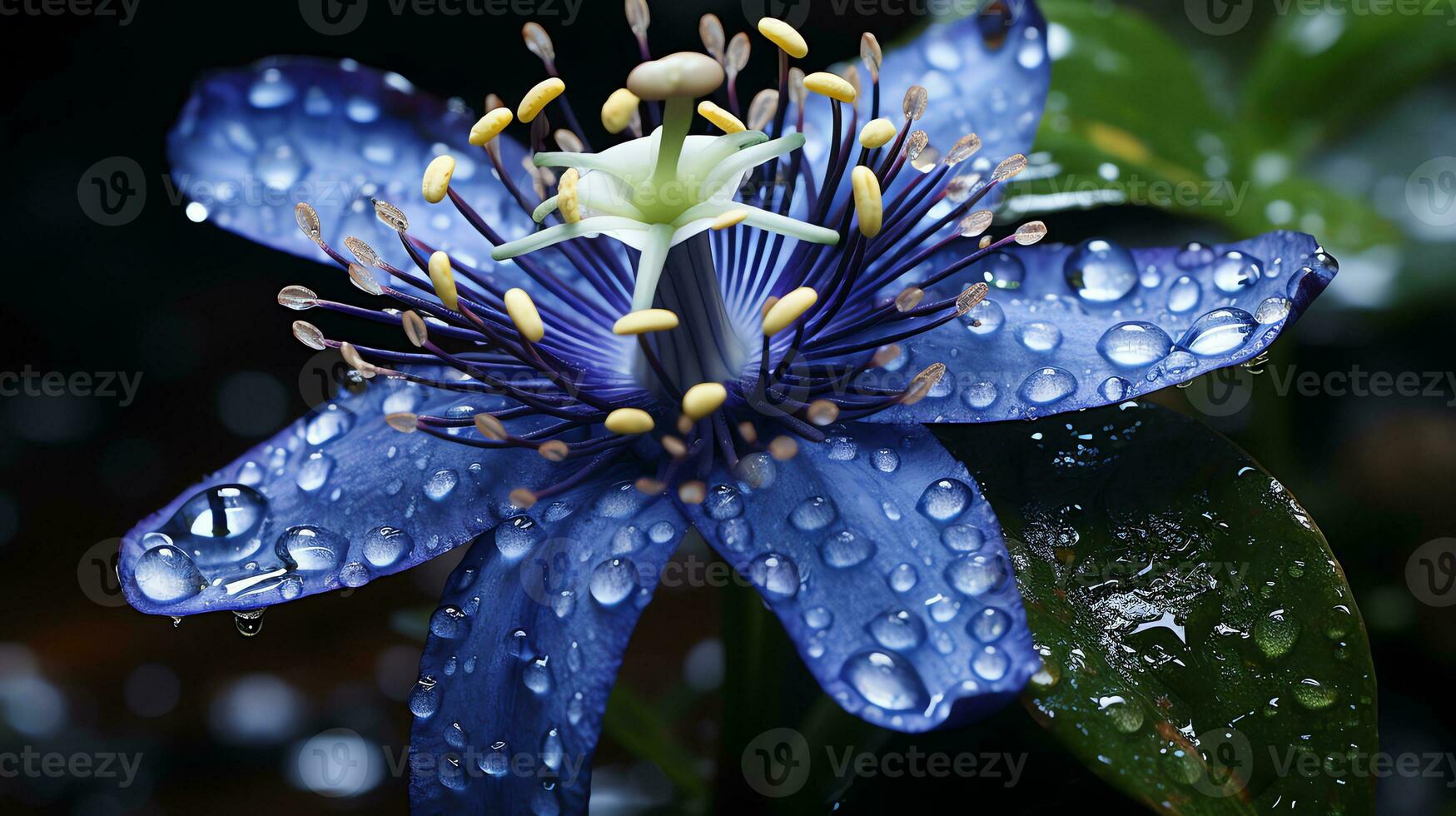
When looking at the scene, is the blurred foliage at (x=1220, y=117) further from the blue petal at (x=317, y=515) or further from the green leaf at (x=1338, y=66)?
the blue petal at (x=317, y=515)

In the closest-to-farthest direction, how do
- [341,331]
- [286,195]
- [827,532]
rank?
1. [827,532]
2. [286,195]
3. [341,331]

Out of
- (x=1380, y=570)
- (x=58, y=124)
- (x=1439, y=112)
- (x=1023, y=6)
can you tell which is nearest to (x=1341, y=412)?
(x=1380, y=570)

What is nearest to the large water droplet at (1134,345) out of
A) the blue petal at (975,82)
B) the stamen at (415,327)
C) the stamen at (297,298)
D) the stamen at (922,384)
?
the stamen at (922,384)

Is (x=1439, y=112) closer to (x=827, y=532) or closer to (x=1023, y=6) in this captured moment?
(x=1023, y=6)

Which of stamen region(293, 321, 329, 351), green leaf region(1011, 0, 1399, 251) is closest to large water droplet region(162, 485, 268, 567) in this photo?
stamen region(293, 321, 329, 351)

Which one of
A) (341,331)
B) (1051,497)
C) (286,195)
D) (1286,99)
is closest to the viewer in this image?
(1051,497)

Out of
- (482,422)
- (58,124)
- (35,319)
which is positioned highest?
(482,422)
